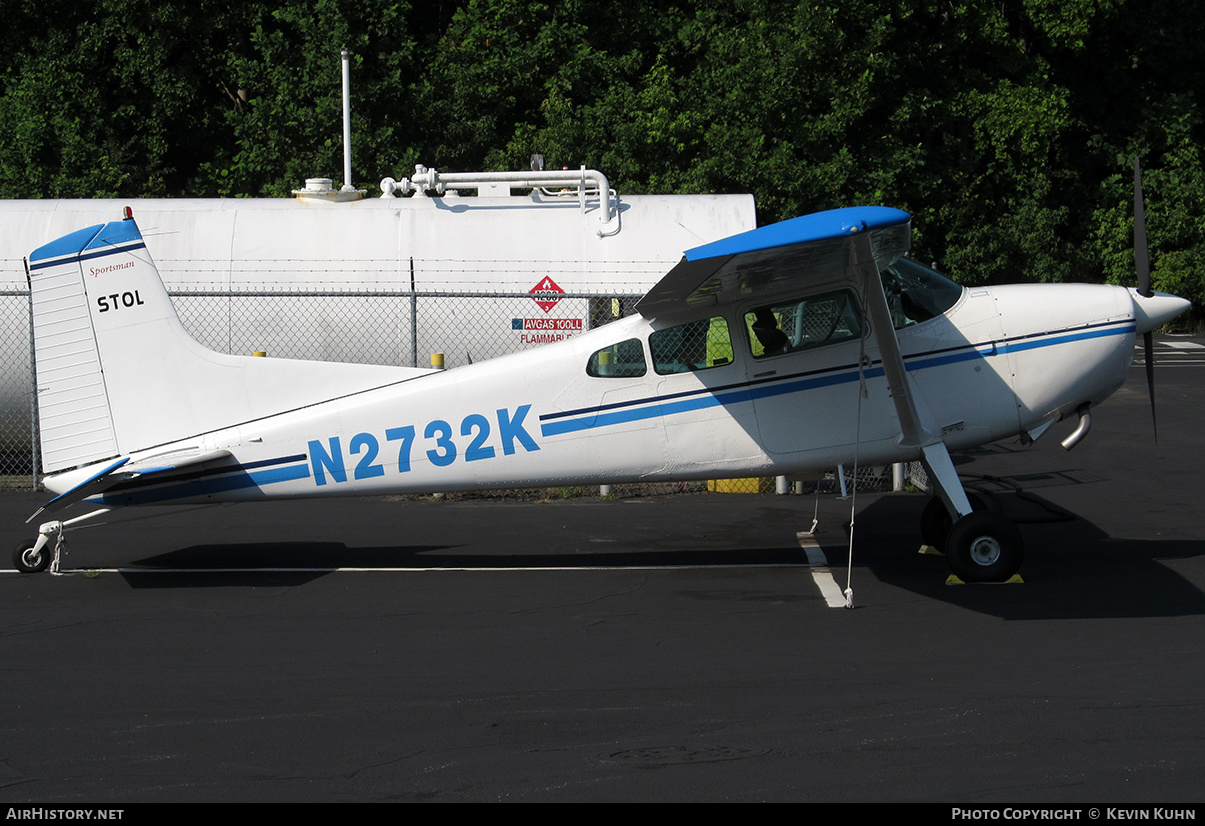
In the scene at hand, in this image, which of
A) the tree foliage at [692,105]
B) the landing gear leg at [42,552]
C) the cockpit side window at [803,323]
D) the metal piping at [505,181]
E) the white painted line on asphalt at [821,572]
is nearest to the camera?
the white painted line on asphalt at [821,572]

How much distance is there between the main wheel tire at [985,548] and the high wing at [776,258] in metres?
1.81

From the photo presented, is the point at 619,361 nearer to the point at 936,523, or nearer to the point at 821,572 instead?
the point at 821,572

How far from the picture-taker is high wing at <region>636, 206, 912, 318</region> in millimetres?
5992

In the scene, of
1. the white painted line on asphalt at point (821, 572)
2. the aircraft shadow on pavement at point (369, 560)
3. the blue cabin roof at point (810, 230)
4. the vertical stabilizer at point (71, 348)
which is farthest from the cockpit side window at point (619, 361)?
the vertical stabilizer at point (71, 348)

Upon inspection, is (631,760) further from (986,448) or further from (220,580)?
(986,448)

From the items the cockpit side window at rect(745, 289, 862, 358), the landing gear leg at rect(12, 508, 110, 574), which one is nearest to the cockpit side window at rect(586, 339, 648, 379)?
the cockpit side window at rect(745, 289, 862, 358)

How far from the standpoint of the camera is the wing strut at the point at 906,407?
6848 mm

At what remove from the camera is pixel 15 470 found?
12.2 m

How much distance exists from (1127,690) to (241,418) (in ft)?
18.5

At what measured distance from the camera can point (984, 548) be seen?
710 centimetres

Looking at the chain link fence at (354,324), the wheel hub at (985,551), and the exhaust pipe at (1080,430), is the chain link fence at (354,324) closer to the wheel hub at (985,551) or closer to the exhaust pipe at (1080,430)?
the exhaust pipe at (1080,430)

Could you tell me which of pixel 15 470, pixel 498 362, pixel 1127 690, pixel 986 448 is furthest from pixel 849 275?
pixel 15 470

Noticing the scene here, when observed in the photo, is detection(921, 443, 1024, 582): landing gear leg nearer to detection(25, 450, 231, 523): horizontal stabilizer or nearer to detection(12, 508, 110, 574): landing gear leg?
detection(25, 450, 231, 523): horizontal stabilizer

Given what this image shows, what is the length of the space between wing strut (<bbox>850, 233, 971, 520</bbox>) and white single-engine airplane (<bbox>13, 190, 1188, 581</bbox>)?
0.9 inches
